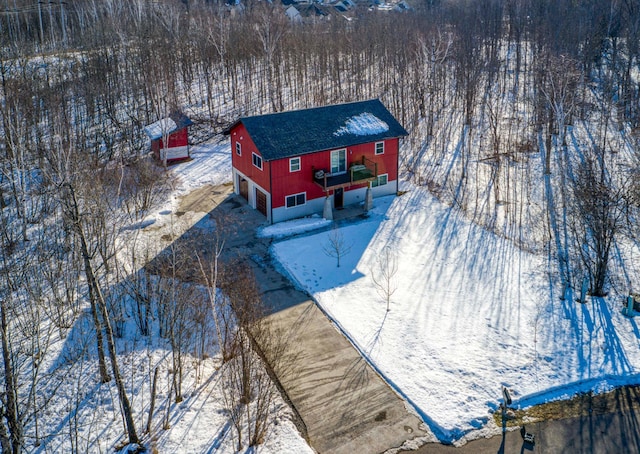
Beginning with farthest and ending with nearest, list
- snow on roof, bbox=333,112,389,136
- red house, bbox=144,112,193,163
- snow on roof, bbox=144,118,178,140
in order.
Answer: red house, bbox=144,112,193,163 → snow on roof, bbox=144,118,178,140 → snow on roof, bbox=333,112,389,136

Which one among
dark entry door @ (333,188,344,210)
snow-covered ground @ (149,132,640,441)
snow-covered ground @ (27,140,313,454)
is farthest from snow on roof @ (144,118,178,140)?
snow-covered ground @ (27,140,313,454)

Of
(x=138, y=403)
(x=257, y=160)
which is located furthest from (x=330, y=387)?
(x=257, y=160)

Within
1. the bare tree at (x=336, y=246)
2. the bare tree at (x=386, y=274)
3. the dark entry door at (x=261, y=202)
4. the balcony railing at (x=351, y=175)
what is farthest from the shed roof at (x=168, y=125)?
the bare tree at (x=386, y=274)

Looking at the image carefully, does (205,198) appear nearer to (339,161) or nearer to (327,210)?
(327,210)

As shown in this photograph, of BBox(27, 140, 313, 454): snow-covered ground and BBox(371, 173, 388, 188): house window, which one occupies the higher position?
BBox(371, 173, 388, 188): house window

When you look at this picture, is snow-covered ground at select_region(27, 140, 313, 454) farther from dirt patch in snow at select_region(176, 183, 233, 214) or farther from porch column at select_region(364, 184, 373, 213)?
porch column at select_region(364, 184, 373, 213)

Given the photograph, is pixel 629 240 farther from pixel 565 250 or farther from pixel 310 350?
pixel 310 350
